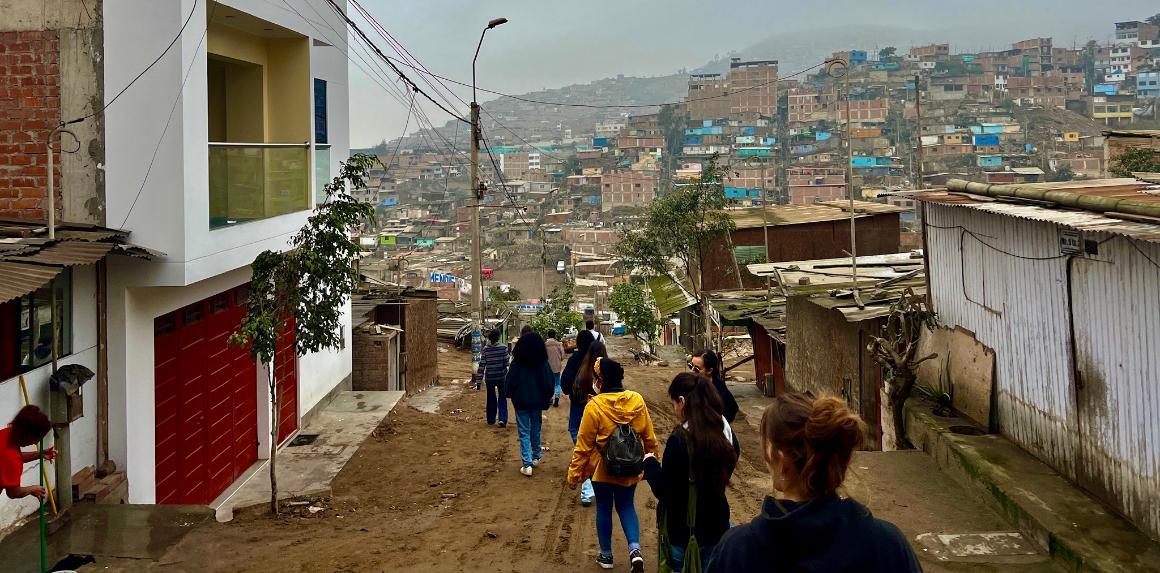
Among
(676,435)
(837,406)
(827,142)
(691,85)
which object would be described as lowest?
(676,435)

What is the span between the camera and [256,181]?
31.7ft

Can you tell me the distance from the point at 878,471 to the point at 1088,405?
195 centimetres

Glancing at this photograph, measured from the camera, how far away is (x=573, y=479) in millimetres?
6160

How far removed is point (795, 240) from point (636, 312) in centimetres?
577

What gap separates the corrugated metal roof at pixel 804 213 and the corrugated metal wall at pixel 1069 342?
1982cm

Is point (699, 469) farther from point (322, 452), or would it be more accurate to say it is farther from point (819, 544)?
point (322, 452)

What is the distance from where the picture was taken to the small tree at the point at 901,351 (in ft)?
31.7

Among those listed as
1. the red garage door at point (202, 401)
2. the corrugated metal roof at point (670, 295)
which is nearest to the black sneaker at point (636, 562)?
the red garage door at point (202, 401)

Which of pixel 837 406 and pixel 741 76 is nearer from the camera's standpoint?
pixel 837 406

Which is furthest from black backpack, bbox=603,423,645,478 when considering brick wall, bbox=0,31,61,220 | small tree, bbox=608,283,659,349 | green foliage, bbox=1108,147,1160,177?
small tree, bbox=608,283,659,349

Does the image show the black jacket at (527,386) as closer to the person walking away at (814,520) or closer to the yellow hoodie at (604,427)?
the yellow hoodie at (604,427)

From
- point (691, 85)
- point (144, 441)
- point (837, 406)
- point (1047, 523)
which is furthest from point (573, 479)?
point (691, 85)

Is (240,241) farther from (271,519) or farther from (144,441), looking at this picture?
(271,519)

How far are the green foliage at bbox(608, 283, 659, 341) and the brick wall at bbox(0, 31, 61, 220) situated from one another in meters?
24.5
